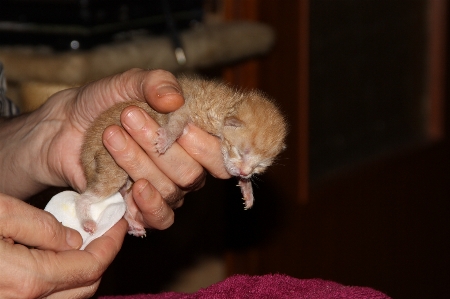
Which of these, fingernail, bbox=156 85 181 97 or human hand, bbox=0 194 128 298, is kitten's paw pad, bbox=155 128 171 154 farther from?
human hand, bbox=0 194 128 298

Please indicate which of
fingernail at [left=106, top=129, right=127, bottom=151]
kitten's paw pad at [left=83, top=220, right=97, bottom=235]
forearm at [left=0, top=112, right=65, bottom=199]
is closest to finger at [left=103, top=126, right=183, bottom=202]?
fingernail at [left=106, top=129, right=127, bottom=151]

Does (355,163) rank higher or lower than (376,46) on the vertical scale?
lower

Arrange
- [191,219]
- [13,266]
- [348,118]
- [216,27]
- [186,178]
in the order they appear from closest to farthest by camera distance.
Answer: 1. [13,266]
2. [186,178]
3. [216,27]
4. [191,219]
5. [348,118]

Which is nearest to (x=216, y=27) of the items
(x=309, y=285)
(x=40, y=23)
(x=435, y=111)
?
(x=40, y=23)

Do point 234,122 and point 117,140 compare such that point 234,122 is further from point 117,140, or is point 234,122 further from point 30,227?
point 30,227

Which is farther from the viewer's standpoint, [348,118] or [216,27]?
[348,118]

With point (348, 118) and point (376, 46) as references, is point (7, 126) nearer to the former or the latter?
point (348, 118)
